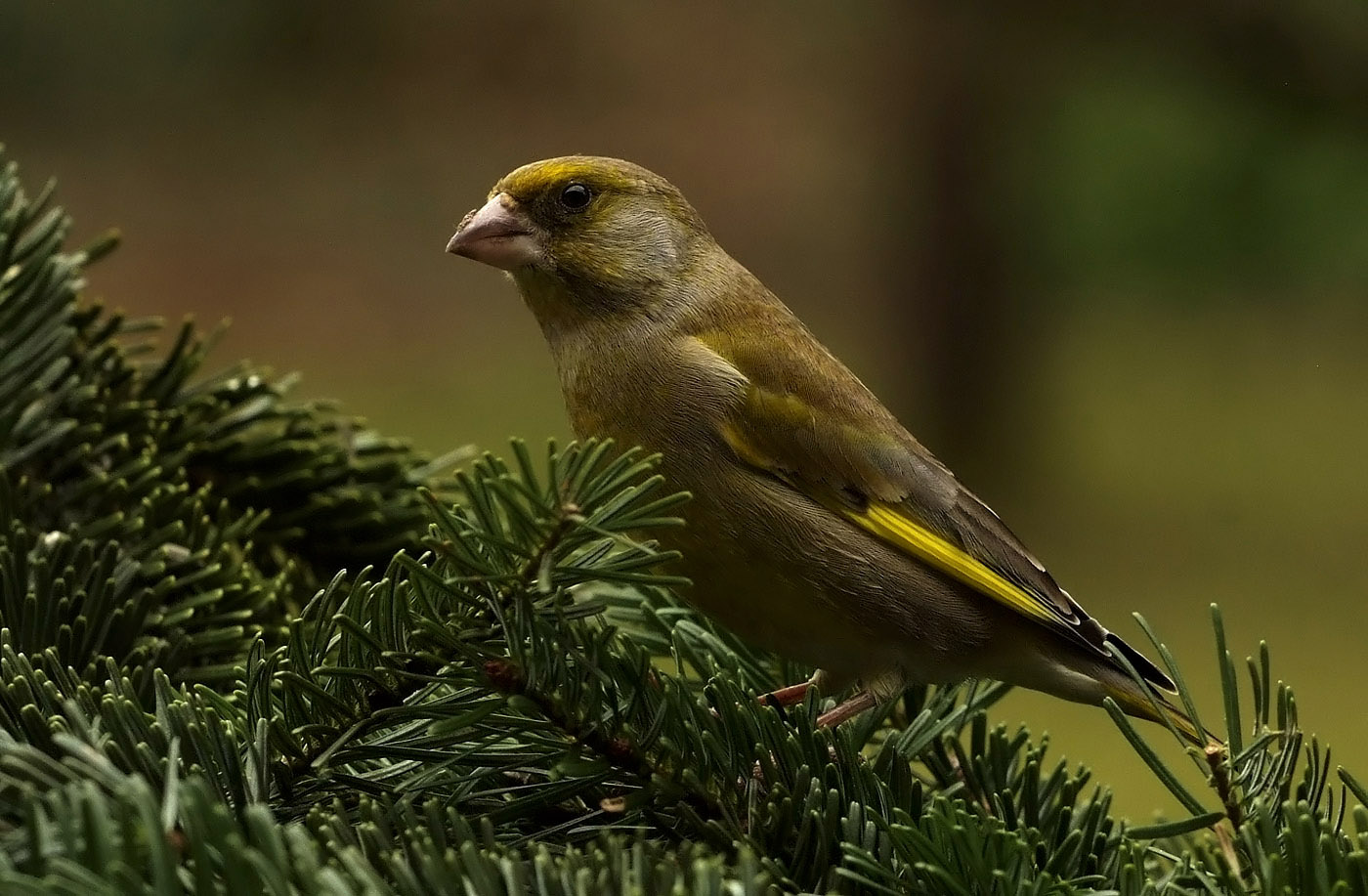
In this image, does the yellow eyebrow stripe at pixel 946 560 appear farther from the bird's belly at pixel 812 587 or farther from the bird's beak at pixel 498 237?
the bird's beak at pixel 498 237

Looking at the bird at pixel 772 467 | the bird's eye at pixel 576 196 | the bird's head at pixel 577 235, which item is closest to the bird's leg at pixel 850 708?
the bird at pixel 772 467

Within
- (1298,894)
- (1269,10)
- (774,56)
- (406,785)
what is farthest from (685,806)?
(774,56)

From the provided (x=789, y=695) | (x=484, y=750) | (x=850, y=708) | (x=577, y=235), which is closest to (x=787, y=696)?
(x=789, y=695)

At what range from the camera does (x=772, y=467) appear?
5.17 feet

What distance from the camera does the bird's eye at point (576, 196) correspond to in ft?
5.81

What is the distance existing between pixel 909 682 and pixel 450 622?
798 mm

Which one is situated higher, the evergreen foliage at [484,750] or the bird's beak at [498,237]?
the bird's beak at [498,237]

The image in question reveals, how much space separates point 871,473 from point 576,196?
0.48 meters

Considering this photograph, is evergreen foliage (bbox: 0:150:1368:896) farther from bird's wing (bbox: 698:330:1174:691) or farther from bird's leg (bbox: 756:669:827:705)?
bird's wing (bbox: 698:330:1174:691)

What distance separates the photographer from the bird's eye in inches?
69.7

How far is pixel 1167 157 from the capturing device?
6461 mm

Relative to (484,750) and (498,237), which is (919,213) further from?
(484,750)

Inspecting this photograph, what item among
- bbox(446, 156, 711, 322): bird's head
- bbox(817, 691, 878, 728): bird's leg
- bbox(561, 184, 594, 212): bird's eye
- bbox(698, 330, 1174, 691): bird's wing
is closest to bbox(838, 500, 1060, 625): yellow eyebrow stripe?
bbox(698, 330, 1174, 691): bird's wing

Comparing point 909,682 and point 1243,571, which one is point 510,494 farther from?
point 1243,571
